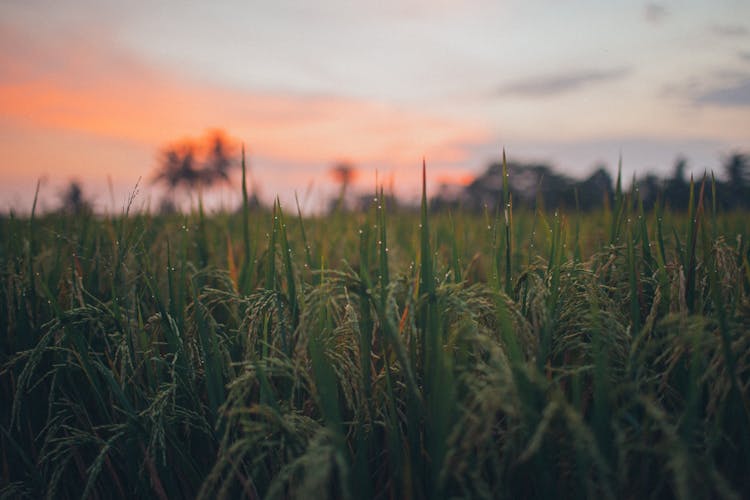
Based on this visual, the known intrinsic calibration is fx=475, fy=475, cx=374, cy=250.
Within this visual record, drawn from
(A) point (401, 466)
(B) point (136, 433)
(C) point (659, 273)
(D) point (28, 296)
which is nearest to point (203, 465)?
(B) point (136, 433)

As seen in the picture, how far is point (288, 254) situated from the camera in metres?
1.50

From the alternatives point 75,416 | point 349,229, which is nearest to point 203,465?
point 75,416

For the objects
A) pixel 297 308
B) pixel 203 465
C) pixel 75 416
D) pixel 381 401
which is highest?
pixel 297 308

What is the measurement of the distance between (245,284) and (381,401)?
0.76m

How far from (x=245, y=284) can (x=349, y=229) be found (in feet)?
5.91

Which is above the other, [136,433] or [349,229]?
[349,229]

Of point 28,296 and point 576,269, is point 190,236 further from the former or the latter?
point 576,269

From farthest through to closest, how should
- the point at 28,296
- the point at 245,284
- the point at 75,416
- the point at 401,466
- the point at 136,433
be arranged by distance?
1. the point at 28,296
2. the point at 245,284
3. the point at 75,416
4. the point at 136,433
5. the point at 401,466

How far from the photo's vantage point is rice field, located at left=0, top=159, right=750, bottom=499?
1105 millimetres

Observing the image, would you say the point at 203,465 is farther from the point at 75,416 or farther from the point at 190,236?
the point at 190,236

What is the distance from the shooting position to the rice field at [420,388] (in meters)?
1.11

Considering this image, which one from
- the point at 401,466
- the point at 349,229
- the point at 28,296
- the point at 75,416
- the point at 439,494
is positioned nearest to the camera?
the point at 439,494

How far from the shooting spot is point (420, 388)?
1450mm

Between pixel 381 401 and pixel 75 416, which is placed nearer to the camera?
pixel 381 401
